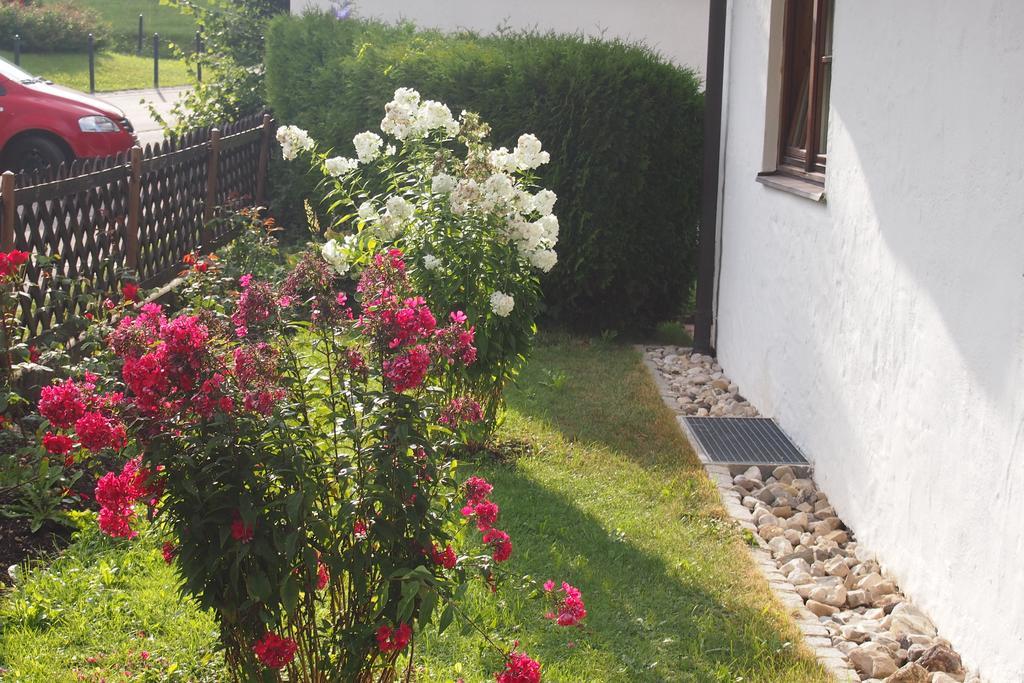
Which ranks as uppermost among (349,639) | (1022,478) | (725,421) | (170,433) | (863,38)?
(863,38)

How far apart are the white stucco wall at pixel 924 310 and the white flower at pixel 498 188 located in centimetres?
164

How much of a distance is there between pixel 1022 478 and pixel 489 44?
6.89 meters

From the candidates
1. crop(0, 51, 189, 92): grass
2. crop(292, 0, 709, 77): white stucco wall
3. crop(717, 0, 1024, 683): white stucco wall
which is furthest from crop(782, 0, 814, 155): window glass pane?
crop(0, 51, 189, 92): grass

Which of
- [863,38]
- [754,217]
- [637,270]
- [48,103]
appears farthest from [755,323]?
[48,103]

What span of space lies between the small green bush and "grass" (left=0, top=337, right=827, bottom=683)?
33.1 meters

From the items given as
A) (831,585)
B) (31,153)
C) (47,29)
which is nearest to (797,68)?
(831,585)

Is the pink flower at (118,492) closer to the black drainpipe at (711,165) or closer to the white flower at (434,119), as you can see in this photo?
the white flower at (434,119)

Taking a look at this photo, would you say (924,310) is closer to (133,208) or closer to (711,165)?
(711,165)

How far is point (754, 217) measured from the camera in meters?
7.28

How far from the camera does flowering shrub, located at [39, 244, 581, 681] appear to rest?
2.65 m

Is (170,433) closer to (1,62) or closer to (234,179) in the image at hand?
(234,179)

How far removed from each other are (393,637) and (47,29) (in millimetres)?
35813

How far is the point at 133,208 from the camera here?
7691mm

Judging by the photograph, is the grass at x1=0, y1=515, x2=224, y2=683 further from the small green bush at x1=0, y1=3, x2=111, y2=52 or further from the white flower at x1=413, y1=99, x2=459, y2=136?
the small green bush at x1=0, y1=3, x2=111, y2=52
